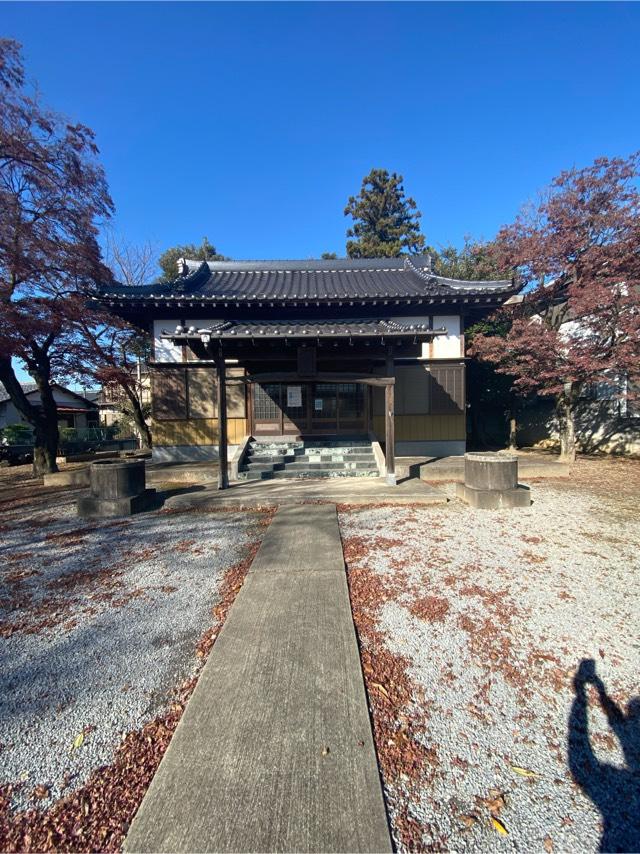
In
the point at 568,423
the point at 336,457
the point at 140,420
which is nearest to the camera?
the point at 336,457

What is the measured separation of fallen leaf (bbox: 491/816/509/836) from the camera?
138 centimetres

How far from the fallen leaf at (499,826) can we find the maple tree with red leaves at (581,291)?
9798mm

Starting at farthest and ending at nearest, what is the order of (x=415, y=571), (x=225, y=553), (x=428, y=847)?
(x=225, y=553), (x=415, y=571), (x=428, y=847)

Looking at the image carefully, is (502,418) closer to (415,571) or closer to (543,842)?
(415,571)

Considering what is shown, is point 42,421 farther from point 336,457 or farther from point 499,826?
point 499,826

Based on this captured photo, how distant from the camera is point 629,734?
182 centimetres

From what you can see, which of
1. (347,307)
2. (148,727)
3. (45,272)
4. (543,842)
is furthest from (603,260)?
(45,272)

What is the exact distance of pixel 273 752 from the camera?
1.68 metres

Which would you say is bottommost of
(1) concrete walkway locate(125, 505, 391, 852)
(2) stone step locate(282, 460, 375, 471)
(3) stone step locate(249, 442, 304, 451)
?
(1) concrete walkway locate(125, 505, 391, 852)

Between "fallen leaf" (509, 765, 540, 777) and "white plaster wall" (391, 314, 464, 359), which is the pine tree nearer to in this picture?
"white plaster wall" (391, 314, 464, 359)

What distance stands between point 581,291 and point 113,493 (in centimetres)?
1143

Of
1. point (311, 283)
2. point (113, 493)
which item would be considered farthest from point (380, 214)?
point (113, 493)

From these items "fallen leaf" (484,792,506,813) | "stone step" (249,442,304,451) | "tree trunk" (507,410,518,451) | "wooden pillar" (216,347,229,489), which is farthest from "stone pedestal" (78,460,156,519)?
"tree trunk" (507,410,518,451)

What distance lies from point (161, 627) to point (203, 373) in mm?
8223
